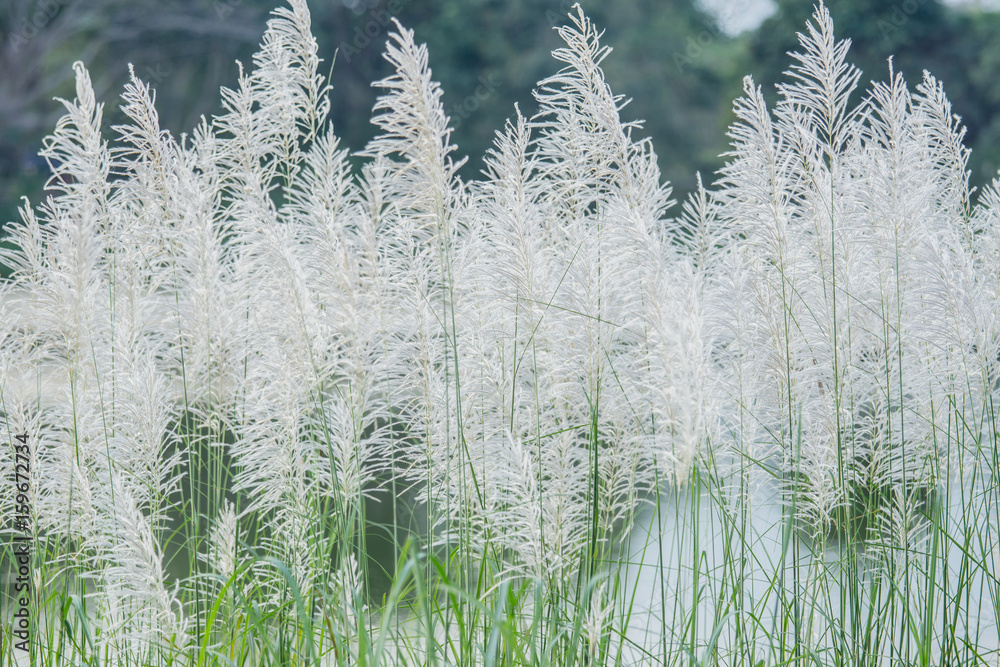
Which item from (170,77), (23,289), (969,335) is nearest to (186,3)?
(170,77)

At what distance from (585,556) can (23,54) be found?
21.6m

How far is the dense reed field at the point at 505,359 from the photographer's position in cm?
206

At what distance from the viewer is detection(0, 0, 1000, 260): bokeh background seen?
17844mm

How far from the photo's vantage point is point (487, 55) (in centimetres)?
1994

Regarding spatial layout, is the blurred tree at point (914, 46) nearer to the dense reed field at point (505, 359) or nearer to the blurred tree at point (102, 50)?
the blurred tree at point (102, 50)

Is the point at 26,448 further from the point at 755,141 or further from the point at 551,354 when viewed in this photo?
the point at 755,141

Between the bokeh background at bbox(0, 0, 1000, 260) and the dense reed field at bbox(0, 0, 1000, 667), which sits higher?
the bokeh background at bbox(0, 0, 1000, 260)

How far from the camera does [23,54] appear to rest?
19.6 meters

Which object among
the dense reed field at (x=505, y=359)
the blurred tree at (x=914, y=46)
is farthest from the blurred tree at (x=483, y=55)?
the dense reed field at (x=505, y=359)

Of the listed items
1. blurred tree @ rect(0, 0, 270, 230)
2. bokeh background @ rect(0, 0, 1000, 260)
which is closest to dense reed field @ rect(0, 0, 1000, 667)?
bokeh background @ rect(0, 0, 1000, 260)

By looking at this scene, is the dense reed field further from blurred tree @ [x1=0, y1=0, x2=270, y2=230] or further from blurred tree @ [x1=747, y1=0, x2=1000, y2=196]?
blurred tree @ [x1=0, y1=0, x2=270, y2=230]

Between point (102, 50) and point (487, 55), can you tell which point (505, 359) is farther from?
point (102, 50)

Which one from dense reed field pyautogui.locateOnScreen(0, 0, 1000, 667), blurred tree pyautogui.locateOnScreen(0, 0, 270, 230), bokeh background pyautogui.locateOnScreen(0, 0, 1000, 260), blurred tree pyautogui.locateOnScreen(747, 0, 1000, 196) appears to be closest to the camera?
dense reed field pyautogui.locateOnScreen(0, 0, 1000, 667)

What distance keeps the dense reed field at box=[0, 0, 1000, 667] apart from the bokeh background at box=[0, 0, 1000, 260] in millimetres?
15301
